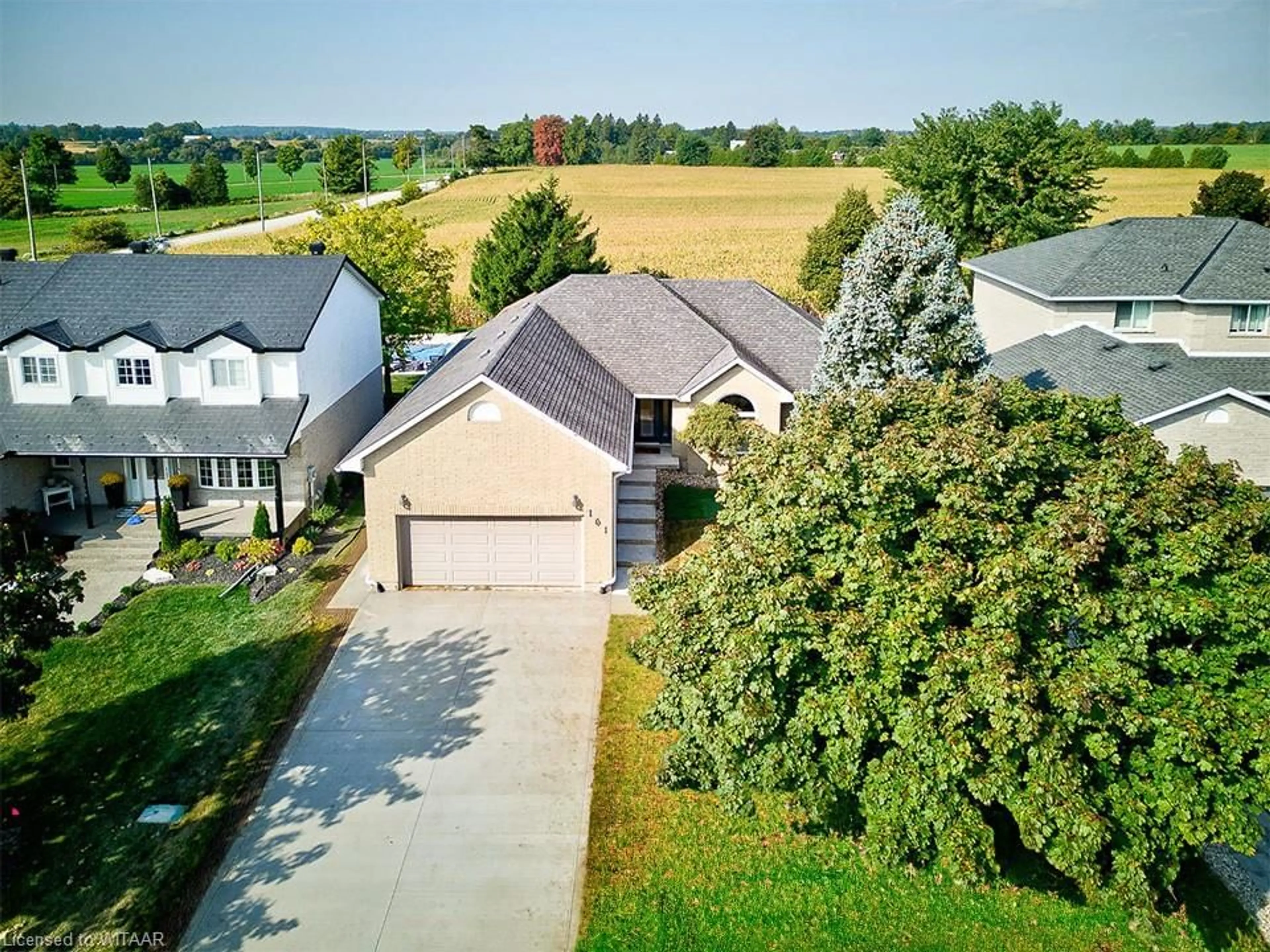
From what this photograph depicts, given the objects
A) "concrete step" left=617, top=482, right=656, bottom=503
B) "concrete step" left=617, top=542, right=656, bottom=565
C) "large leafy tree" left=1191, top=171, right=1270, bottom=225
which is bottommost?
"concrete step" left=617, top=542, right=656, bottom=565

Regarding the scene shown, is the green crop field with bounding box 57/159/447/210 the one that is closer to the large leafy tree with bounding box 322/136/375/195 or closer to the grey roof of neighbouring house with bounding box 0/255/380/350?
the large leafy tree with bounding box 322/136/375/195

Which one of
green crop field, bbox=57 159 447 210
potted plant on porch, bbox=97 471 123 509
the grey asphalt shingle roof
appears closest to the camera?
the grey asphalt shingle roof

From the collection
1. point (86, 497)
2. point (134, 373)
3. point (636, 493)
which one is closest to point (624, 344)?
point (636, 493)

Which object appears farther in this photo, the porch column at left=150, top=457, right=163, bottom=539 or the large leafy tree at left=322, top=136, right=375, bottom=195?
the large leafy tree at left=322, top=136, right=375, bottom=195

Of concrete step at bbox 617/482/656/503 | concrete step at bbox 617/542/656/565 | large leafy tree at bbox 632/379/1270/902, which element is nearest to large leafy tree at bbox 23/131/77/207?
concrete step at bbox 617/482/656/503

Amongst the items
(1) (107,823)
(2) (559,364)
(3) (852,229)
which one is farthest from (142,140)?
(1) (107,823)

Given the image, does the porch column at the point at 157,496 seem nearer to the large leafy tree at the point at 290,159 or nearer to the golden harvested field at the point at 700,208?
the golden harvested field at the point at 700,208

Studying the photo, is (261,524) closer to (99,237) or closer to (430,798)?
Answer: (430,798)
